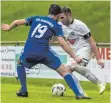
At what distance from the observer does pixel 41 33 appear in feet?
35.6

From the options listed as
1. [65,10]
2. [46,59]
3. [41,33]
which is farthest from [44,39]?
[65,10]

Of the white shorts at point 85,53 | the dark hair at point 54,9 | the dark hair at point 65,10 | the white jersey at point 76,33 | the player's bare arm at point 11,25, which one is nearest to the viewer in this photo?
the dark hair at point 54,9

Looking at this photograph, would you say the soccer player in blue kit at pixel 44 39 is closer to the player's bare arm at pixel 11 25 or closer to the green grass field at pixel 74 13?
the player's bare arm at pixel 11 25

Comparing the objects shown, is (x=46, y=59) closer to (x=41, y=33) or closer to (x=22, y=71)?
(x=41, y=33)

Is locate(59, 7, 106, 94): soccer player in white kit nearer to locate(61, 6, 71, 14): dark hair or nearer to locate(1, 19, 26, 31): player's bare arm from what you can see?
locate(61, 6, 71, 14): dark hair

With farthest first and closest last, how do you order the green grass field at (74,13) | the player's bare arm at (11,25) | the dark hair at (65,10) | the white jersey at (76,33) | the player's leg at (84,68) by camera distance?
the green grass field at (74,13), the white jersey at (76,33), the player's leg at (84,68), the dark hair at (65,10), the player's bare arm at (11,25)

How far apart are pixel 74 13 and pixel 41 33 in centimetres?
2917

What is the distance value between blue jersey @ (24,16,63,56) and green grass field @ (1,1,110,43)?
24.1 m

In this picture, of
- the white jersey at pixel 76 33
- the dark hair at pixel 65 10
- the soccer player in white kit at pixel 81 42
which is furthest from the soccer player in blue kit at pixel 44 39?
the white jersey at pixel 76 33

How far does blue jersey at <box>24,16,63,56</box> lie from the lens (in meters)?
10.8

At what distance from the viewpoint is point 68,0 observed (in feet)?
142

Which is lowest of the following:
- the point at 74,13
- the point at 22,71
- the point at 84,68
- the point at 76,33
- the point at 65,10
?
the point at 74,13

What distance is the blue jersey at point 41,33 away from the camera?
1084 centimetres

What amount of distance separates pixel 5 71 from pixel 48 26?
875 centimetres
